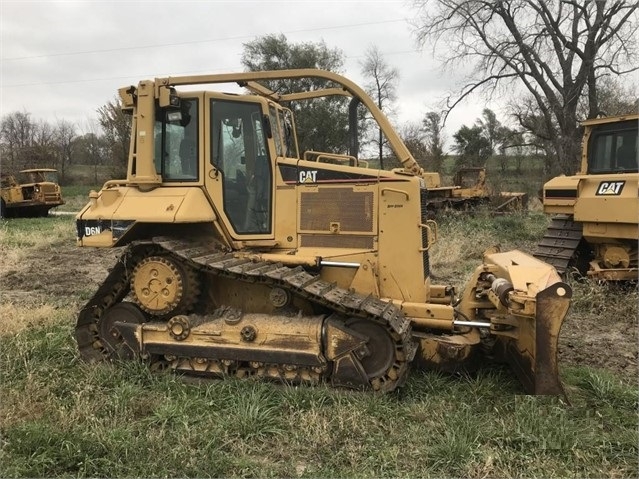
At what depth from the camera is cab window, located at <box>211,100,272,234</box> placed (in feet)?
17.7

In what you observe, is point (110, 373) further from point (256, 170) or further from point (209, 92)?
point (209, 92)

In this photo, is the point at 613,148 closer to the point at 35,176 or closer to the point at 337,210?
the point at 337,210

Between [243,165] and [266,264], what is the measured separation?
1.05 m

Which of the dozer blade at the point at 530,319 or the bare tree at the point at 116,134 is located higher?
the bare tree at the point at 116,134

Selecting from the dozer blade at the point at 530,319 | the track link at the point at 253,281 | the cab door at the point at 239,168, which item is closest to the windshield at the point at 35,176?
the track link at the point at 253,281

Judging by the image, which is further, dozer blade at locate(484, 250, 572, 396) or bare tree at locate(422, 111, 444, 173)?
bare tree at locate(422, 111, 444, 173)

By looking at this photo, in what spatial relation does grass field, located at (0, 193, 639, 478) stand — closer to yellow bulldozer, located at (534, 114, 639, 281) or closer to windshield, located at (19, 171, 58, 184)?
yellow bulldozer, located at (534, 114, 639, 281)

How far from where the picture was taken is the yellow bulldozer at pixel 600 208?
26.8 ft

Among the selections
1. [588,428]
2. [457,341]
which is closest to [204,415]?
[457,341]

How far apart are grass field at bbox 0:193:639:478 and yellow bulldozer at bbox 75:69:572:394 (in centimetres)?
27

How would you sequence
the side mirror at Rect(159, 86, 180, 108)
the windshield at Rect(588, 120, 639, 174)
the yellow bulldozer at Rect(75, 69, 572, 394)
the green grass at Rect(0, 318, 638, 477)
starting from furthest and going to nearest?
the windshield at Rect(588, 120, 639, 174), the side mirror at Rect(159, 86, 180, 108), the yellow bulldozer at Rect(75, 69, 572, 394), the green grass at Rect(0, 318, 638, 477)

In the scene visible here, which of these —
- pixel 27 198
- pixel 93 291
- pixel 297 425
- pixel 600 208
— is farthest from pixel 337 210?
pixel 27 198

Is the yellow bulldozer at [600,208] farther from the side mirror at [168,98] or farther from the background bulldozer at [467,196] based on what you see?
the background bulldozer at [467,196]

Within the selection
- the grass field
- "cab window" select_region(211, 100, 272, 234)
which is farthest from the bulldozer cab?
"cab window" select_region(211, 100, 272, 234)
